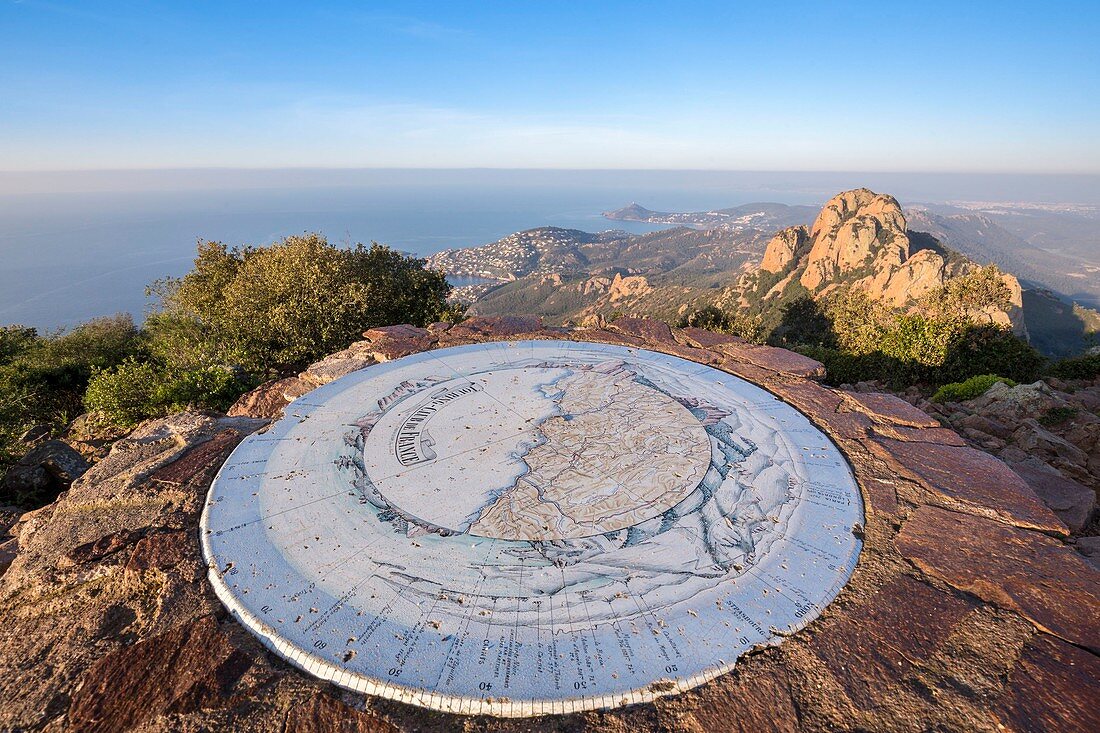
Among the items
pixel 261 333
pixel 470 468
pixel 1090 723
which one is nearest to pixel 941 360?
pixel 1090 723

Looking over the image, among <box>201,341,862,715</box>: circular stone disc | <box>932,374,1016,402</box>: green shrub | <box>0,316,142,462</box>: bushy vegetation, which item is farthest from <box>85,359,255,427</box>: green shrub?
<box>932,374,1016,402</box>: green shrub

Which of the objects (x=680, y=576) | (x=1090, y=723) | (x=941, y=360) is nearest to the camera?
(x=1090, y=723)

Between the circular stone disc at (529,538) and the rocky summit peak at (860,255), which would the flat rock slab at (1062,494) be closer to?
the circular stone disc at (529,538)

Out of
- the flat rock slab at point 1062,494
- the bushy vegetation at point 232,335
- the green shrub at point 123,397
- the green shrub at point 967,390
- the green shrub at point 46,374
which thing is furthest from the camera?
the green shrub at point 46,374

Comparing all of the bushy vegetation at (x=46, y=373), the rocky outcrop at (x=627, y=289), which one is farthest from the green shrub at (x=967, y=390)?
the rocky outcrop at (x=627, y=289)

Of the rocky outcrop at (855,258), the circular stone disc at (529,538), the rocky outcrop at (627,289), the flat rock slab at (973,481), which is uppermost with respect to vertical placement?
the flat rock slab at (973,481)

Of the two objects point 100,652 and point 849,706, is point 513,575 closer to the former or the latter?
point 849,706
